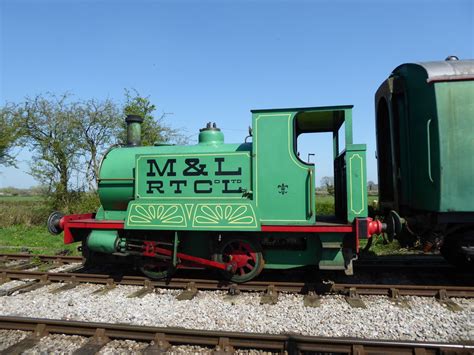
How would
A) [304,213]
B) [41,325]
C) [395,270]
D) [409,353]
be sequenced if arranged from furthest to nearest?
[395,270]
[304,213]
[41,325]
[409,353]

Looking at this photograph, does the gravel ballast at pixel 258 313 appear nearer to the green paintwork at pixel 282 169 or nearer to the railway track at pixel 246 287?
the railway track at pixel 246 287

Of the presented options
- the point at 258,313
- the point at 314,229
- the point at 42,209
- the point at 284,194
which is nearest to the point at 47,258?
the point at 258,313

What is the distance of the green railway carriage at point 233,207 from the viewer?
17.7ft

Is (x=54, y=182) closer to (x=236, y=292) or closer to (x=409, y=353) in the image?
(x=236, y=292)

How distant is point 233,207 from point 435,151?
3158 millimetres

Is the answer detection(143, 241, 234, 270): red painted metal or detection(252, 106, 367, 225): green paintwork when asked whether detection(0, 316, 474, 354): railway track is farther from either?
detection(252, 106, 367, 225): green paintwork

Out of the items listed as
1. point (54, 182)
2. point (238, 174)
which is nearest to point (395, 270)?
point (238, 174)

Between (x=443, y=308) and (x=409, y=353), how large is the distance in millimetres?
1765

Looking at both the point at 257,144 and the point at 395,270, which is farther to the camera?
the point at 395,270

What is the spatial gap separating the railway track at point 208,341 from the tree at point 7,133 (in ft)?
49.5

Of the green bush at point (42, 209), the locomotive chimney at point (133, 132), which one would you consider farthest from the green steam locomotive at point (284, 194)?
the green bush at point (42, 209)

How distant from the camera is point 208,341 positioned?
3.78m

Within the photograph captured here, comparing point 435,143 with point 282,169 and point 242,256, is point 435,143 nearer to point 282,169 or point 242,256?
point 282,169

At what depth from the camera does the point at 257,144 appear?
5.64m
